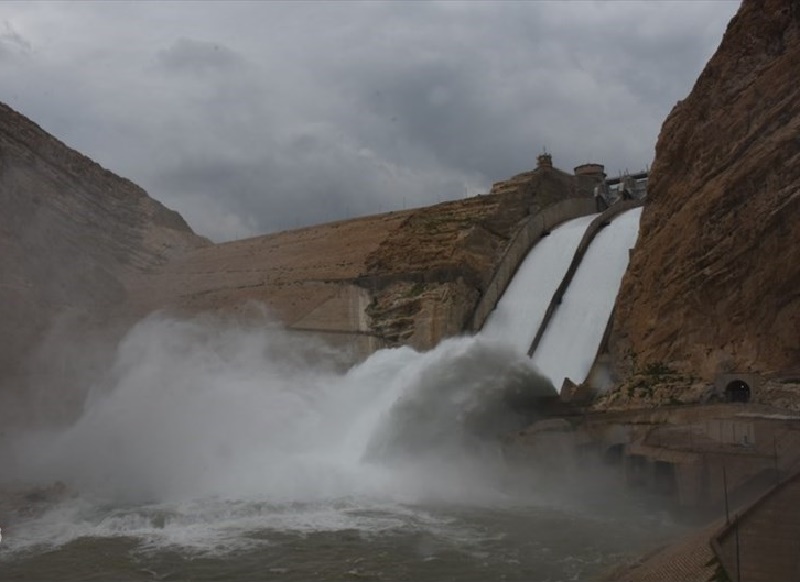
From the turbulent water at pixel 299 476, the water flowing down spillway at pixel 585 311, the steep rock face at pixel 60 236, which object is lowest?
the turbulent water at pixel 299 476

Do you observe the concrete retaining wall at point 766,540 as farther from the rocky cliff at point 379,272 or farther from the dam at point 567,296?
the rocky cliff at point 379,272

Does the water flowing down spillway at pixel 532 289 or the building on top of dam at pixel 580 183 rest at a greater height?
the building on top of dam at pixel 580 183

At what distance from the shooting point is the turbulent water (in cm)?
1352

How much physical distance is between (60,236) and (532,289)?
2048cm

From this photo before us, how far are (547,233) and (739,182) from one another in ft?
41.7

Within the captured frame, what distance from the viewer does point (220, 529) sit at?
1570 cm

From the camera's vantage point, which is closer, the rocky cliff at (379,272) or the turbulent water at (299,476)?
the turbulent water at (299,476)

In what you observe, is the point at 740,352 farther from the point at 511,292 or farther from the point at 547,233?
the point at 547,233

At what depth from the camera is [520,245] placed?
101ft

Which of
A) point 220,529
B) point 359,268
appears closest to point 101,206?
point 359,268

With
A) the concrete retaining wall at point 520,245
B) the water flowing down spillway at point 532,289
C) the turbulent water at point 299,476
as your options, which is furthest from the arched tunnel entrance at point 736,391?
the concrete retaining wall at point 520,245

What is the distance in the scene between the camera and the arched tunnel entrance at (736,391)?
18.5m

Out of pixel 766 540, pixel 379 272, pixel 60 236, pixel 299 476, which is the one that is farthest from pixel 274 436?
pixel 60 236

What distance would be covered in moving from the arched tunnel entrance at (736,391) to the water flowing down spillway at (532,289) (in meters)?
7.63
